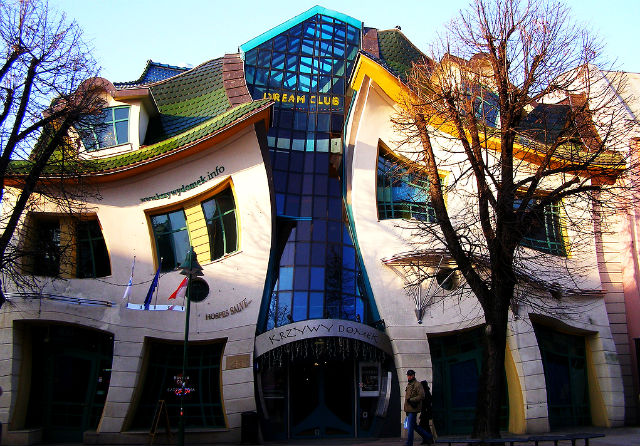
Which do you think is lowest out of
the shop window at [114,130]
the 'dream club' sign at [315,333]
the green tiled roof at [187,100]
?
the 'dream club' sign at [315,333]

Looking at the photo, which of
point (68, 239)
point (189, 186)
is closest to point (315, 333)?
point (189, 186)

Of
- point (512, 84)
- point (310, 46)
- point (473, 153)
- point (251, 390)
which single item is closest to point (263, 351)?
point (251, 390)

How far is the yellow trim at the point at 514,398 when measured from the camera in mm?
16014

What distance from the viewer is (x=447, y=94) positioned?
39.4 feet

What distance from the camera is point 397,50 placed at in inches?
891

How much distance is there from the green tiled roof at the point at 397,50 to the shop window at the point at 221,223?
320 inches

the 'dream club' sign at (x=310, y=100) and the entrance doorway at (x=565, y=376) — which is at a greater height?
the 'dream club' sign at (x=310, y=100)

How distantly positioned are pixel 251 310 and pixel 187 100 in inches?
331

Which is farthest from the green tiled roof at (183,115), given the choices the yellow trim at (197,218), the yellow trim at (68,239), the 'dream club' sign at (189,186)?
the yellow trim at (68,239)

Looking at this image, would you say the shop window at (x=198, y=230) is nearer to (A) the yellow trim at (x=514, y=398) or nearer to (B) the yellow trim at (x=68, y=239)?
(B) the yellow trim at (x=68, y=239)

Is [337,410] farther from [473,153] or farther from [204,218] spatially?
[473,153]

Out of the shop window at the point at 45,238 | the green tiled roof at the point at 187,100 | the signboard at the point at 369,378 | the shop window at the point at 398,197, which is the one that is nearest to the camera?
the signboard at the point at 369,378

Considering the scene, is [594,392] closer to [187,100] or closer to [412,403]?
[412,403]

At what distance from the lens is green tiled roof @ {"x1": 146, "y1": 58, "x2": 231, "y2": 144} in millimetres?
19594
